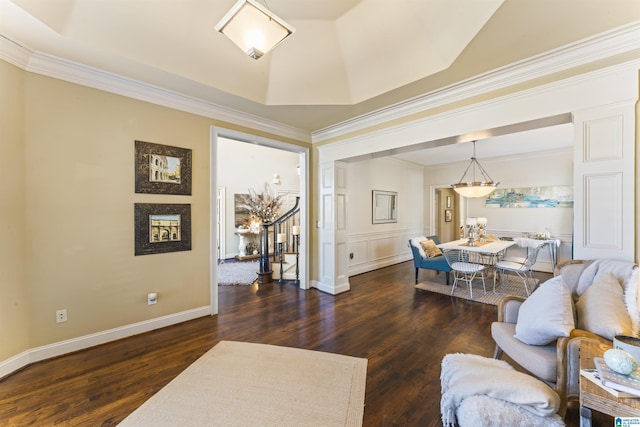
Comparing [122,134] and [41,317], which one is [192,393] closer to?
[41,317]

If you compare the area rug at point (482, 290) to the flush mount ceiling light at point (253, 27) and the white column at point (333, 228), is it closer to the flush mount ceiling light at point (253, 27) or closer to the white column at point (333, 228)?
the white column at point (333, 228)

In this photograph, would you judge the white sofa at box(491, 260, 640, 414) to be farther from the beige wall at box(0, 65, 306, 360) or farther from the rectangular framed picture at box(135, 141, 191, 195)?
the rectangular framed picture at box(135, 141, 191, 195)

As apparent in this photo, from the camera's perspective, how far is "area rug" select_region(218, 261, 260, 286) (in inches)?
196

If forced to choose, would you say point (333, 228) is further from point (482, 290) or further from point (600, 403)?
point (600, 403)

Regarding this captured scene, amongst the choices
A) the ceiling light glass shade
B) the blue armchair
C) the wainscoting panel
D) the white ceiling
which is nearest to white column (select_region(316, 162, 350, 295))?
the wainscoting panel

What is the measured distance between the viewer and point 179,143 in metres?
3.11

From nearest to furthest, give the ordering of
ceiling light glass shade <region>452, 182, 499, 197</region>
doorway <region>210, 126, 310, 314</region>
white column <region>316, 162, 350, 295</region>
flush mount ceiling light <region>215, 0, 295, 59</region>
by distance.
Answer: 1. flush mount ceiling light <region>215, 0, 295, 59</region>
2. doorway <region>210, 126, 310, 314</region>
3. white column <region>316, 162, 350, 295</region>
4. ceiling light glass shade <region>452, 182, 499, 197</region>

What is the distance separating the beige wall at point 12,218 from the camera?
83.3 inches

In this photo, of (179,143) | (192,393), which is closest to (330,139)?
(179,143)

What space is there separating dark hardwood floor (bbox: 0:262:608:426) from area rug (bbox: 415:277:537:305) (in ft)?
0.99

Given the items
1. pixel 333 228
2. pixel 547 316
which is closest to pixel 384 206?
pixel 333 228

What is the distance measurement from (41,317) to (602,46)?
541 cm

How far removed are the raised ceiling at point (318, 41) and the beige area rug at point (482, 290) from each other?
3211 millimetres

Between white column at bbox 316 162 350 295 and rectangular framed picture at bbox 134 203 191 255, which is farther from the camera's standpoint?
white column at bbox 316 162 350 295
